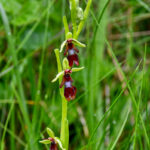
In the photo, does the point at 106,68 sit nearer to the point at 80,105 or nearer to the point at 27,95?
the point at 80,105

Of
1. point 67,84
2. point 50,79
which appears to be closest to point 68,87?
point 67,84

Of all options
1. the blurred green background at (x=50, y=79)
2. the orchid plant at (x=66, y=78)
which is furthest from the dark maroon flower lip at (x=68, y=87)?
the blurred green background at (x=50, y=79)

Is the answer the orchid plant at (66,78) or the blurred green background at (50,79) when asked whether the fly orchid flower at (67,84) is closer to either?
the orchid plant at (66,78)

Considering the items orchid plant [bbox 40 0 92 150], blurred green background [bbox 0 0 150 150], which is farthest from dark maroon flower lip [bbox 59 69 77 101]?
blurred green background [bbox 0 0 150 150]

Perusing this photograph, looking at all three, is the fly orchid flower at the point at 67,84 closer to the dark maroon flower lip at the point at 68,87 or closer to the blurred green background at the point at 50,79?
the dark maroon flower lip at the point at 68,87

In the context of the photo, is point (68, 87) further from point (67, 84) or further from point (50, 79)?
point (50, 79)

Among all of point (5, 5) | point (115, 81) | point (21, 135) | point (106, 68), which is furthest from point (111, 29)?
point (21, 135)

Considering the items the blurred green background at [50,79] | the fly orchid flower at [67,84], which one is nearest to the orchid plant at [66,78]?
the fly orchid flower at [67,84]

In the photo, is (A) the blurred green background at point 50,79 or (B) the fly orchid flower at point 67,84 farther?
(A) the blurred green background at point 50,79

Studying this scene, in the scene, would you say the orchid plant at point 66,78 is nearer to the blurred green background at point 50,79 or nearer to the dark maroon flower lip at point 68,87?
the dark maroon flower lip at point 68,87

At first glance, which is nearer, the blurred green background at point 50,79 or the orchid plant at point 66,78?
the orchid plant at point 66,78

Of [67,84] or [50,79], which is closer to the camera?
[67,84]
